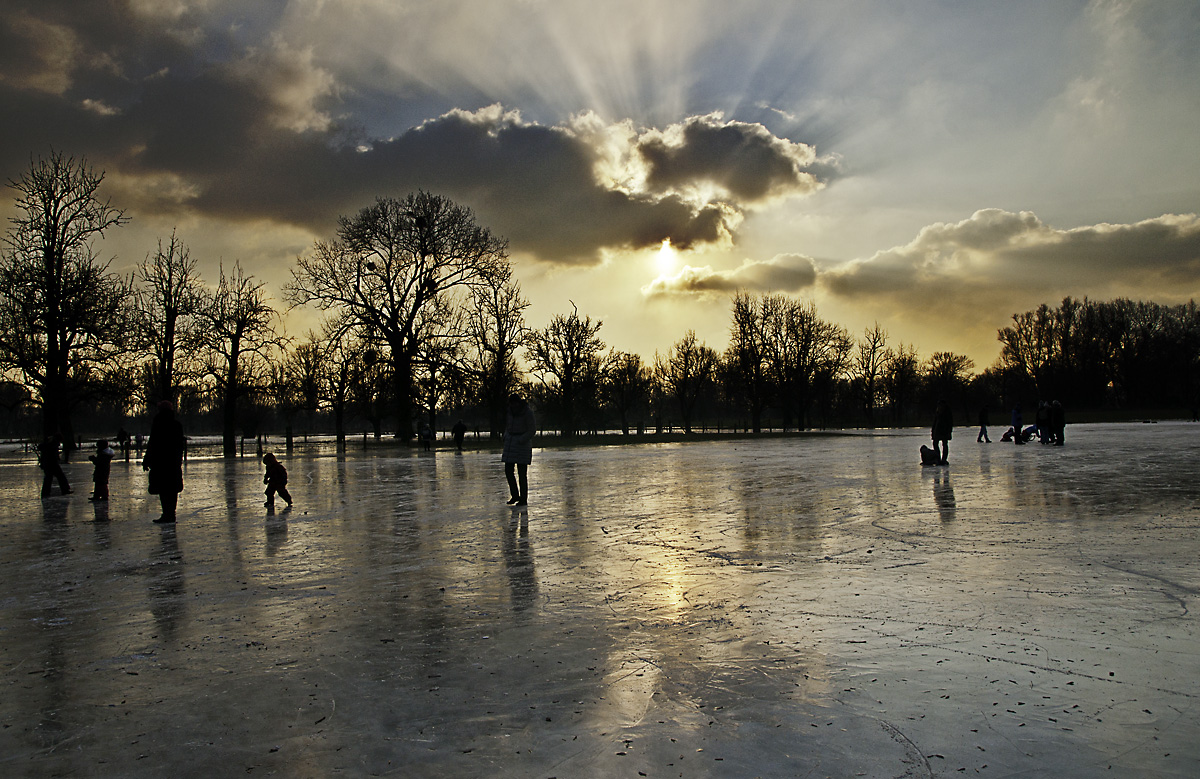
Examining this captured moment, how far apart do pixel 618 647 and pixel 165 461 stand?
9.41 metres

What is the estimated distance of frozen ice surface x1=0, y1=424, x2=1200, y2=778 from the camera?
309cm

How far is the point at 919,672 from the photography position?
392 cm

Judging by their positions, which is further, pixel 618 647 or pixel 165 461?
pixel 165 461

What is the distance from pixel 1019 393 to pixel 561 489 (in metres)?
92.3

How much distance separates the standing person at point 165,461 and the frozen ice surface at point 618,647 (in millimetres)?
973

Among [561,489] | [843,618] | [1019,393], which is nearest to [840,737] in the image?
[843,618]

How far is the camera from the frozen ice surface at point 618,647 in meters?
3.09

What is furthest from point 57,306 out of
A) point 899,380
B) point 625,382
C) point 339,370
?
point 899,380

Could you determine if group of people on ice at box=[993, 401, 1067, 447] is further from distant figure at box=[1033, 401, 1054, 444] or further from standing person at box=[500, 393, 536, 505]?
standing person at box=[500, 393, 536, 505]

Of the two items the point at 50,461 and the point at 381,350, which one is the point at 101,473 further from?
the point at 381,350

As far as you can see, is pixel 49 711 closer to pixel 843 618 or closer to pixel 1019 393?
pixel 843 618

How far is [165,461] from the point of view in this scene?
11.2 meters

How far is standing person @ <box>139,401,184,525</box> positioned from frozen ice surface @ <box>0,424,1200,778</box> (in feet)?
3.19

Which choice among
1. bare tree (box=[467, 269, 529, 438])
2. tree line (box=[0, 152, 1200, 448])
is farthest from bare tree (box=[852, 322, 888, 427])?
bare tree (box=[467, 269, 529, 438])
